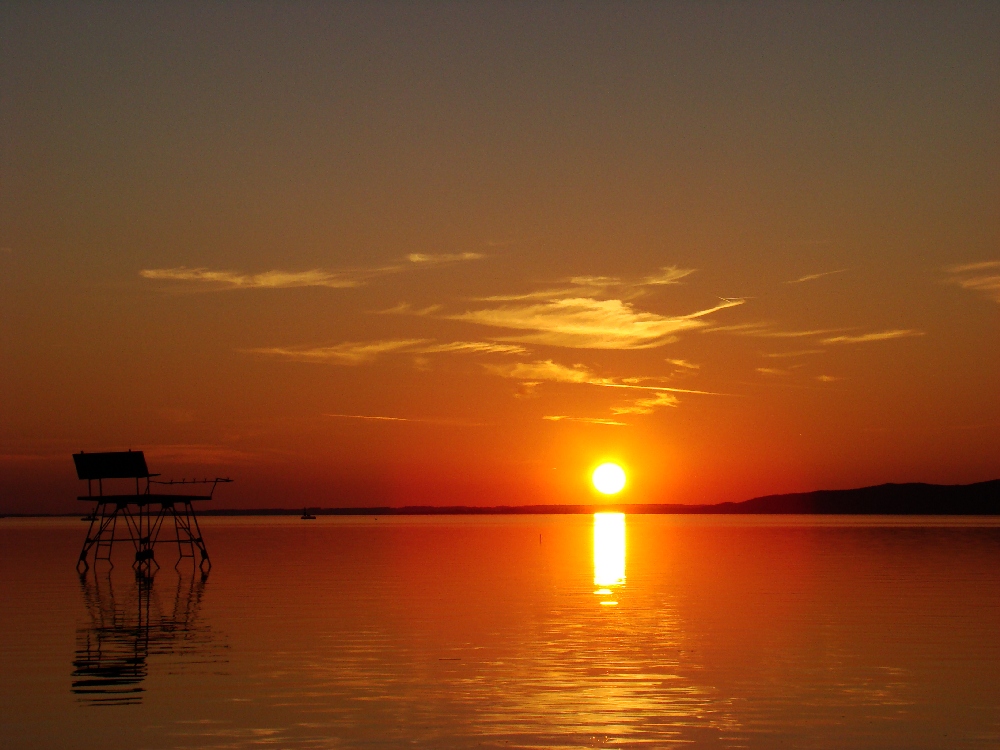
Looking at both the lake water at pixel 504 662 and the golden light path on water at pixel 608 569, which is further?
the golden light path on water at pixel 608 569

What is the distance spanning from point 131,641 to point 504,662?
11207 millimetres

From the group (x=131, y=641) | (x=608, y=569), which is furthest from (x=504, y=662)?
(x=608, y=569)

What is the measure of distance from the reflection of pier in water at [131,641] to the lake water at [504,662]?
0.12 metres

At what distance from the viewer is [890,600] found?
42531 millimetres

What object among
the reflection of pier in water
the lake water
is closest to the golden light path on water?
the lake water

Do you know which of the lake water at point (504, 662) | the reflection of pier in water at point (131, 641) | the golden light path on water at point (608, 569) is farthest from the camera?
the golden light path on water at point (608, 569)

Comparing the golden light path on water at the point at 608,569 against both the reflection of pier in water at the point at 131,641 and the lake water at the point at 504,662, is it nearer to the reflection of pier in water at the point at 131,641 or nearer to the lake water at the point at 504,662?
the lake water at the point at 504,662

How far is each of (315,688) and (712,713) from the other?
8.23 metres

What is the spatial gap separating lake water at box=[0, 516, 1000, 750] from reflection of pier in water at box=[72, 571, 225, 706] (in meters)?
0.12

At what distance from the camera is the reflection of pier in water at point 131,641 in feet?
79.5

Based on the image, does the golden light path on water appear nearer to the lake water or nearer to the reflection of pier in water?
the lake water

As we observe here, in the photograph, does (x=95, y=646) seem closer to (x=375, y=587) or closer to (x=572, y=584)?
(x=375, y=587)

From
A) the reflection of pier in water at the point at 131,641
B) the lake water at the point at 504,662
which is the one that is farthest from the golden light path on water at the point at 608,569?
the reflection of pier in water at the point at 131,641

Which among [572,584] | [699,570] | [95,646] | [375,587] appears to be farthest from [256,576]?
[95,646]
